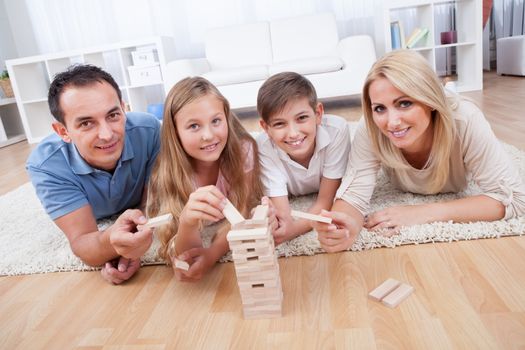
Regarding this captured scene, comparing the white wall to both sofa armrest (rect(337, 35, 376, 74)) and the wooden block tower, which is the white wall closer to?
sofa armrest (rect(337, 35, 376, 74))

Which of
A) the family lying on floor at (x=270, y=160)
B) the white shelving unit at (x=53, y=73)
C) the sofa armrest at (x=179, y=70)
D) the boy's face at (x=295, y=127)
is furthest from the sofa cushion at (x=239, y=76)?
the boy's face at (x=295, y=127)

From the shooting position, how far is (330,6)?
3980mm

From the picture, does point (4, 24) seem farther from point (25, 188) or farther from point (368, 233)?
point (368, 233)

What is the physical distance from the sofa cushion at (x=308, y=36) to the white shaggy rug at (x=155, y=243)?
2.12m

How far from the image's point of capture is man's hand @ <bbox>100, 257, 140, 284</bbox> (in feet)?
3.58

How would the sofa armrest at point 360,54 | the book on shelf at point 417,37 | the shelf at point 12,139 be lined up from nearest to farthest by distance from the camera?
the sofa armrest at point 360,54 < the book on shelf at point 417,37 < the shelf at point 12,139

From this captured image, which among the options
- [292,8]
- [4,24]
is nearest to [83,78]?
[292,8]

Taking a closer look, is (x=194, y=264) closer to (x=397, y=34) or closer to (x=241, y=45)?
(x=241, y=45)

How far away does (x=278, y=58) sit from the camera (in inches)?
142

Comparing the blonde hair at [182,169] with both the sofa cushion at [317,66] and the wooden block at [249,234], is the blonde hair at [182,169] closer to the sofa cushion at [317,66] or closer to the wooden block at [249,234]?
the wooden block at [249,234]

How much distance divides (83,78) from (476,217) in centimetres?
115

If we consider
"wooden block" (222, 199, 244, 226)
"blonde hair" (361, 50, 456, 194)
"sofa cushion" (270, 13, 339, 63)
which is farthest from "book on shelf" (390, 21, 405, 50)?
"wooden block" (222, 199, 244, 226)

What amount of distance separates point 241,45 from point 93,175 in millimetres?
2624

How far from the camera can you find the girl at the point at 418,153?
1.03 meters
